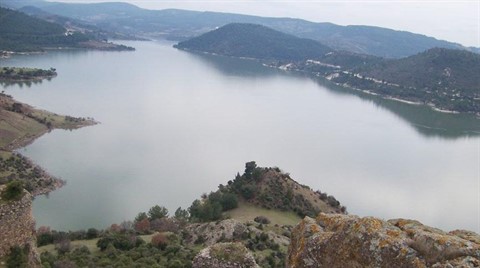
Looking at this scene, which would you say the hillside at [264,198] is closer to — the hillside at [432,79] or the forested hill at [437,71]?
the hillside at [432,79]

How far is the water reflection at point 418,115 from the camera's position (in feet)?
270

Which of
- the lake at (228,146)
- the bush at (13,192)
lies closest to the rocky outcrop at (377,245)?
the bush at (13,192)

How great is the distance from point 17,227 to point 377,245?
7.24 metres

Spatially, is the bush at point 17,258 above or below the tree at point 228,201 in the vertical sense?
above

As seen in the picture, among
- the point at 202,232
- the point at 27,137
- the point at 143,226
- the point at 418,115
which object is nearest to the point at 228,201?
the point at 143,226

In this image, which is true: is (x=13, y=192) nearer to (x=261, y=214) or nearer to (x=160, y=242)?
(x=160, y=242)

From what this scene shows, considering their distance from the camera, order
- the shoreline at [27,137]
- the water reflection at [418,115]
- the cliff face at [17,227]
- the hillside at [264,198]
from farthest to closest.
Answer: the water reflection at [418,115] < the shoreline at [27,137] < the hillside at [264,198] < the cliff face at [17,227]

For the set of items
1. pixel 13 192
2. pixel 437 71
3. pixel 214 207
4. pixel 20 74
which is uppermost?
pixel 437 71

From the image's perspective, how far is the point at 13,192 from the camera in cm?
962

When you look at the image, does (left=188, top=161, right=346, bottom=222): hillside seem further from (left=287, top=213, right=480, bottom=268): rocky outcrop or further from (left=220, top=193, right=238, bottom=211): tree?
(left=287, top=213, right=480, bottom=268): rocky outcrop

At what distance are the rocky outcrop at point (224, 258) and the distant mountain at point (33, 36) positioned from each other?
123887 millimetres

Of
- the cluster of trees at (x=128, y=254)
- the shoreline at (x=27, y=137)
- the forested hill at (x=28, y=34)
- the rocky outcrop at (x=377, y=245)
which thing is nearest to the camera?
Result: the rocky outcrop at (x=377, y=245)

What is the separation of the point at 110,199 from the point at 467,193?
1388 inches

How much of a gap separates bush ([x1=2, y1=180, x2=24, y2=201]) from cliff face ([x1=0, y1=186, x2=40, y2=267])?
0.09m
